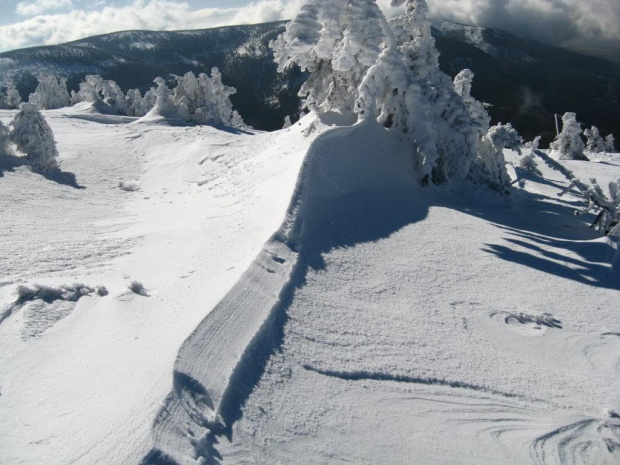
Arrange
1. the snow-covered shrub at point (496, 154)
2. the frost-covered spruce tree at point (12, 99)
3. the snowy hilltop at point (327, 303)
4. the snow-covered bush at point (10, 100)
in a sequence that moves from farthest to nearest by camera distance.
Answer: the frost-covered spruce tree at point (12, 99) < the snow-covered bush at point (10, 100) < the snow-covered shrub at point (496, 154) < the snowy hilltop at point (327, 303)

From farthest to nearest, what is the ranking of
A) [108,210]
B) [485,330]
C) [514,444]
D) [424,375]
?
[108,210] < [485,330] < [424,375] < [514,444]

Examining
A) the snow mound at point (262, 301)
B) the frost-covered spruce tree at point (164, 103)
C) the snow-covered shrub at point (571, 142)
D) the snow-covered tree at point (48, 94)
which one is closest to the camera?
the snow mound at point (262, 301)

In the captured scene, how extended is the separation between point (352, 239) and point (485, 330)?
417 cm

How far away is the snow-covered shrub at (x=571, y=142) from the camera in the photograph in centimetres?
4122

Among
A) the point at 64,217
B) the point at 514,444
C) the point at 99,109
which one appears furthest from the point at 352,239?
the point at 99,109

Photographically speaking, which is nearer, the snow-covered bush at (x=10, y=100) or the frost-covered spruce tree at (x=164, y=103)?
the frost-covered spruce tree at (x=164, y=103)

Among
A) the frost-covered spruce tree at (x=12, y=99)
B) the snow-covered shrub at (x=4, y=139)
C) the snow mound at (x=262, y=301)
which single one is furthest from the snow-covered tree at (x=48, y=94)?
the snow mound at (x=262, y=301)

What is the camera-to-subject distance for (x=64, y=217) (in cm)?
1445

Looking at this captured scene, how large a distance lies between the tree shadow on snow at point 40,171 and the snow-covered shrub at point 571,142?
42224 mm

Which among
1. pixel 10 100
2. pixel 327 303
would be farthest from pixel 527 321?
pixel 10 100

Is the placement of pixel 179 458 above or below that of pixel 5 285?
above

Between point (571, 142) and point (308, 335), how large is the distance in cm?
4459

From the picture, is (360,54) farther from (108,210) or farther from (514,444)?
(514,444)

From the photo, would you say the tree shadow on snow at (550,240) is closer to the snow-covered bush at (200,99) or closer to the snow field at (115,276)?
the snow field at (115,276)
